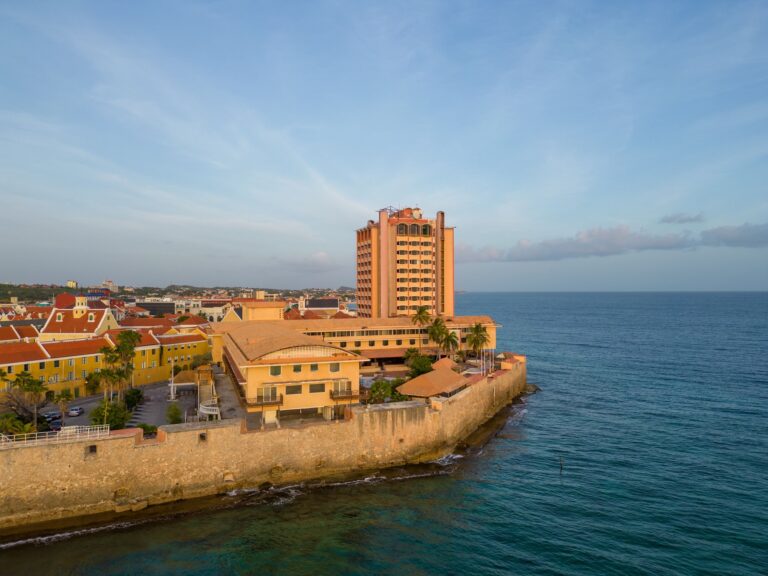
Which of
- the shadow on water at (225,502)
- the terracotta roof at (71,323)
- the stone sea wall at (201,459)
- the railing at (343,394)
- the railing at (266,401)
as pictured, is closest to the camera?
the shadow on water at (225,502)

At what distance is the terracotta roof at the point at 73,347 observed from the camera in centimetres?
6278

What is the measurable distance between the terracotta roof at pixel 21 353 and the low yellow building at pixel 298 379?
30.8 m

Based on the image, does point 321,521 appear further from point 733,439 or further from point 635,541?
point 733,439

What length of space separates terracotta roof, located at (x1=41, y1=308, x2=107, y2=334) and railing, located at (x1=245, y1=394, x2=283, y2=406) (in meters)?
52.1

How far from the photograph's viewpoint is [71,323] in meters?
82.2

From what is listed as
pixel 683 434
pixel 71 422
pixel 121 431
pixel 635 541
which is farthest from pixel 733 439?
pixel 71 422

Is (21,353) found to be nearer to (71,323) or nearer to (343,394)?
(71,323)

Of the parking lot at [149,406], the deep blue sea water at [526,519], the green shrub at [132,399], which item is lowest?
the deep blue sea water at [526,519]

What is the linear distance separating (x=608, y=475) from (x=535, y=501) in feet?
31.4

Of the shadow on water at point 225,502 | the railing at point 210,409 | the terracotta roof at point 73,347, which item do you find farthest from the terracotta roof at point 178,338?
the shadow on water at point 225,502

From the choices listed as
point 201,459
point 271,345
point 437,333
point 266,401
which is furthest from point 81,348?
point 437,333

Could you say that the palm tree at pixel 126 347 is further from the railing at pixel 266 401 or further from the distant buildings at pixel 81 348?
the railing at pixel 266 401

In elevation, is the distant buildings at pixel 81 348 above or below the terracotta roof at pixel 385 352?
above

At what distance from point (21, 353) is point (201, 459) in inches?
1437
